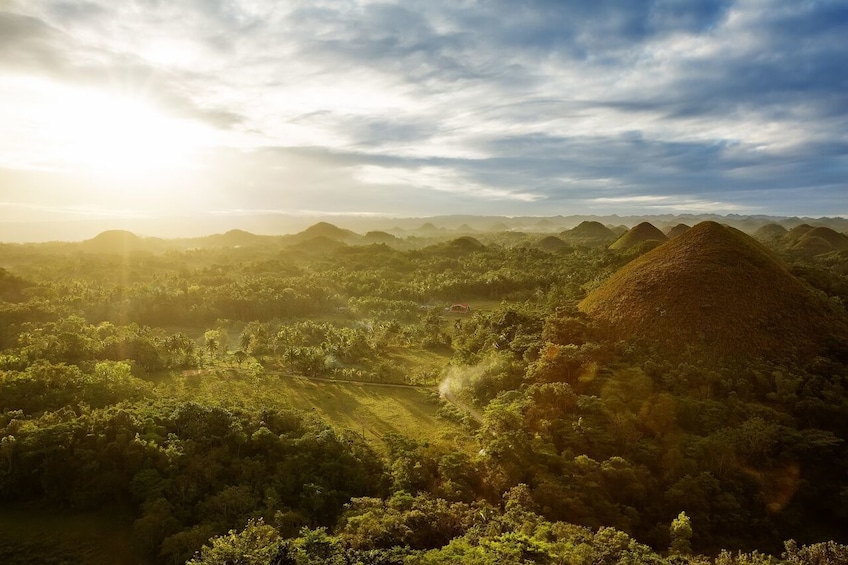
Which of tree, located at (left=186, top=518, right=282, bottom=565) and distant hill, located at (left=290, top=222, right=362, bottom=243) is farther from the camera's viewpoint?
distant hill, located at (left=290, top=222, right=362, bottom=243)

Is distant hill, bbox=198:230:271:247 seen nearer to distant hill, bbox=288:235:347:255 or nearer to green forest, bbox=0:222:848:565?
distant hill, bbox=288:235:347:255

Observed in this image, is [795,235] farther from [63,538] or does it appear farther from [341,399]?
[63,538]

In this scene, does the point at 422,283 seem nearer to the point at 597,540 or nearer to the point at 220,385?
the point at 220,385

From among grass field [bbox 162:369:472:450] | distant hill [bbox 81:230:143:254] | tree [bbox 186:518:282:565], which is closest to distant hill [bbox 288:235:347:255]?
distant hill [bbox 81:230:143:254]

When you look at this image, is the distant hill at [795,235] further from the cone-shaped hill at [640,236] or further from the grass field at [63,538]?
the grass field at [63,538]

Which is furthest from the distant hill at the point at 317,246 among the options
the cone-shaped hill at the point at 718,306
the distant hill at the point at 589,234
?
the cone-shaped hill at the point at 718,306

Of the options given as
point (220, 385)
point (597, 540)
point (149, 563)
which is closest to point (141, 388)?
point (220, 385)
